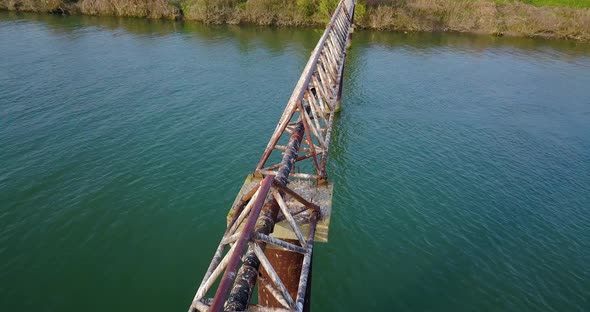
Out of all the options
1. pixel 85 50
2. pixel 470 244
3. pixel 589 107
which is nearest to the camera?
pixel 470 244

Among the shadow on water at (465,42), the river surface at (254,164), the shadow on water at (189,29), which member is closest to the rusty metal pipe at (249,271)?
the river surface at (254,164)

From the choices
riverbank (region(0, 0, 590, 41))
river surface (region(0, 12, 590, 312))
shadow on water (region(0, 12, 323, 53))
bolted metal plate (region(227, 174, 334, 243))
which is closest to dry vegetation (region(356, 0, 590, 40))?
riverbank (region(0, 0, 590, 41))

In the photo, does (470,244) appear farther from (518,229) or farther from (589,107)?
(589,107)

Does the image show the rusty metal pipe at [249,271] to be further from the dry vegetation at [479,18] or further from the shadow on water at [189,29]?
the dry vegetation at [479,18]

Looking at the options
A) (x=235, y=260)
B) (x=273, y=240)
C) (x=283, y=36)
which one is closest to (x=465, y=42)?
(x=283, y=36)

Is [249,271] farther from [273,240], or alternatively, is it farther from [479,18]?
[479,18]

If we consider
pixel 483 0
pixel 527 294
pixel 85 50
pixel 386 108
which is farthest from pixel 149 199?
pixel 483 0
